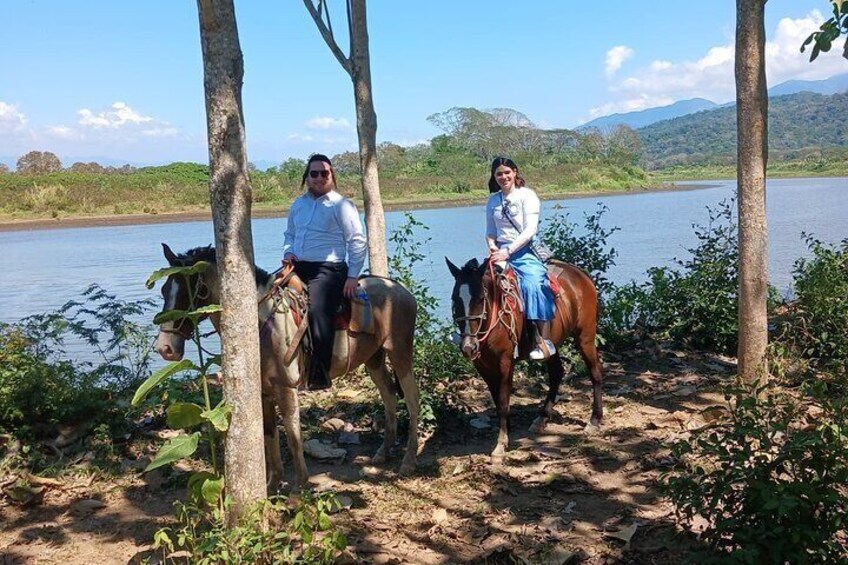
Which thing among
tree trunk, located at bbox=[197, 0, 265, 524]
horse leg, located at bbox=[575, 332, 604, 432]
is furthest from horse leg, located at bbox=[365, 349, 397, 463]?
tree trunk, located at bbox=[197, 0, 265, 524]

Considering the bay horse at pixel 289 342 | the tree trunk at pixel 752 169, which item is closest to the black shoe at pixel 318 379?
the bay horse at pixel 289 342

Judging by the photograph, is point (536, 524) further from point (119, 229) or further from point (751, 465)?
point (119, 229)

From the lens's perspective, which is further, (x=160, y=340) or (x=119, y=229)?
(x=119, y=229)

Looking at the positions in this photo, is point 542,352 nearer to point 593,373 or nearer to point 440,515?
point 593,373

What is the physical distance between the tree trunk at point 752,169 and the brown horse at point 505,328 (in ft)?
4.69

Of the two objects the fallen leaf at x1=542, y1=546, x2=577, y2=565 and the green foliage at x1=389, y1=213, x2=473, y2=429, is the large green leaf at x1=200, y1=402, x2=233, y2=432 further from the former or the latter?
the green foliage at x1=389, y1=213, x2=473, y2=429

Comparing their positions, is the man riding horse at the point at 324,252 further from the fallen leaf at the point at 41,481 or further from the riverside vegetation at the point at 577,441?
the fallen leaf at the point at 41,481

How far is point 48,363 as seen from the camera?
21.9ft

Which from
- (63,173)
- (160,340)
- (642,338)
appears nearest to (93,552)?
(160,340)

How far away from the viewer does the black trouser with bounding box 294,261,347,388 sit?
514 cm

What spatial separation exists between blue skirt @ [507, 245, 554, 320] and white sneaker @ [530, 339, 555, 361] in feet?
0.80

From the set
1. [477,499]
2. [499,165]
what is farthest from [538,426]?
[499,165]

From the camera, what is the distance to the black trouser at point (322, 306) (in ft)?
16.9

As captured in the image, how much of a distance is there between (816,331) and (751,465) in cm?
491
